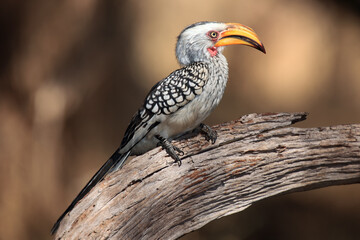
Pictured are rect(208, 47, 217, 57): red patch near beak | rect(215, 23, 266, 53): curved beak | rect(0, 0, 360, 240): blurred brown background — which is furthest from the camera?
rect(0, 0, 360, 240): blurred brown background

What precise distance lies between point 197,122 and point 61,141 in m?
1.98

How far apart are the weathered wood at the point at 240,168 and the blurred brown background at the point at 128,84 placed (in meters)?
1.59

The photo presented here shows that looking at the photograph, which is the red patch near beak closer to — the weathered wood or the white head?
the white head

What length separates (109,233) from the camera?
2443 millimetres

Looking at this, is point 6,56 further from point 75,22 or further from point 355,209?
point 355,209

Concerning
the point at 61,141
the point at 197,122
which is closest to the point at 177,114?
the point at 197,122

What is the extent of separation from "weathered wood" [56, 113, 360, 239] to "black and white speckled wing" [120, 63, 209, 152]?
174 mm

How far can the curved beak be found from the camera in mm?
2881

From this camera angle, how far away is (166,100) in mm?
2744

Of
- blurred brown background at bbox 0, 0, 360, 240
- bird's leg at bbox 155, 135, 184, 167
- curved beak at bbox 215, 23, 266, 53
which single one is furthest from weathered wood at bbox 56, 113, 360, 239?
blurred brown background at bbox 0, 0, 360, 240

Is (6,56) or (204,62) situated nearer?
(204,62)

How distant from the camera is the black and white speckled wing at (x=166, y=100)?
9.00 feet

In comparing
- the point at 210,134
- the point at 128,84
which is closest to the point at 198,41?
the point at 210,134

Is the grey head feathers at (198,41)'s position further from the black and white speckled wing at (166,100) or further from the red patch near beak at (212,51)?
the black and white speckled wing at (166,100)
